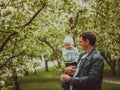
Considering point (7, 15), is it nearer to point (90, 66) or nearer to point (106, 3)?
point (90, 66)

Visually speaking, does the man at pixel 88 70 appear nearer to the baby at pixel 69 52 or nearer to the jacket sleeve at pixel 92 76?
the jacket sleeve at pixel 92 76

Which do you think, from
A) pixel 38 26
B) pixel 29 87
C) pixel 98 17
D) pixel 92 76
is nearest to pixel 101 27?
pixel 98 17

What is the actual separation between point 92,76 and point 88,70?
22 centimetres

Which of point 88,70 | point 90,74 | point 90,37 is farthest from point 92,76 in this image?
point 90,37

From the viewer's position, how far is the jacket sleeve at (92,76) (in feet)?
19.6

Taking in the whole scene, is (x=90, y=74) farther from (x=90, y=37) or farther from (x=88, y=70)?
(x=90, y=37)

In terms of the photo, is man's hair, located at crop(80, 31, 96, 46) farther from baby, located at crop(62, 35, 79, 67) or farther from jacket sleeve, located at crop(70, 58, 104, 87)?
baby, located at crop(62, 35, 79, 67)

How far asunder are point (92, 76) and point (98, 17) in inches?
596

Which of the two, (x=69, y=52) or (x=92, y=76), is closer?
(x=92, y=76)

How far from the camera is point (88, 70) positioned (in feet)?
20.2

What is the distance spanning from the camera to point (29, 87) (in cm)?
3228

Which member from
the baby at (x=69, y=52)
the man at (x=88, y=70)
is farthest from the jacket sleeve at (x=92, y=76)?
the baby at (x=69, y=52)

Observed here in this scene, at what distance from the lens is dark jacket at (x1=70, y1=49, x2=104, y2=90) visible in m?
6.00

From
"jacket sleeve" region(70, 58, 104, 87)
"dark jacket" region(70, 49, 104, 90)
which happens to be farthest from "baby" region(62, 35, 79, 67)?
"jacket sleeve" region(70, 58, 104, 87)
